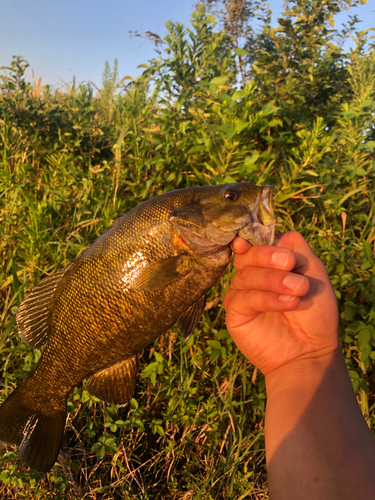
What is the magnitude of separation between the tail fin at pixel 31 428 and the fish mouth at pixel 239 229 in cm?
105

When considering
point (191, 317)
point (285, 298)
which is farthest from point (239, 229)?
point (191, 317)

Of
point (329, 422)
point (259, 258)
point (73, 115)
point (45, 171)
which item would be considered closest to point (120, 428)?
point (329, 422)

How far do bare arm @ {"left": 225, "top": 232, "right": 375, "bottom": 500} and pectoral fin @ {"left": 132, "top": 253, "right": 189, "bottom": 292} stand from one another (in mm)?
256

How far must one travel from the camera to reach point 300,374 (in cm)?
145

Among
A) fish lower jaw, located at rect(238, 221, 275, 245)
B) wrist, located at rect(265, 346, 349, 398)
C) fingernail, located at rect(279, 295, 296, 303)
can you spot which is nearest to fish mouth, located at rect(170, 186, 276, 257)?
fish lower jaw, located at rect(238, 221, 275, 245)

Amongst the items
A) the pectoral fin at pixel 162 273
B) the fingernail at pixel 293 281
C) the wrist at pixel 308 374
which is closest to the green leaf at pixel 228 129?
the pectoral fin at pixel 162 273

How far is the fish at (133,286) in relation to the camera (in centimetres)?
148

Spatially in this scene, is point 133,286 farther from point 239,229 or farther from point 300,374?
point 300,374

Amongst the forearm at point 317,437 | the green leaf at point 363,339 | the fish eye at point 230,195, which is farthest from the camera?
the green leaf at point 363,339

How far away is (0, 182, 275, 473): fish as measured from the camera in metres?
1.48

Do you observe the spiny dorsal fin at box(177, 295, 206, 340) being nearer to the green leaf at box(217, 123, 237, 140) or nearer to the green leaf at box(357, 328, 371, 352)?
the green leaf at box(357, 328, 371, 352)

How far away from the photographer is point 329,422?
49.8 inches

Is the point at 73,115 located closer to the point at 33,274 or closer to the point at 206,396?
the point at 33,274

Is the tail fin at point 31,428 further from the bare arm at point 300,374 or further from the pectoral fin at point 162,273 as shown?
the bare arm at point 300,374
